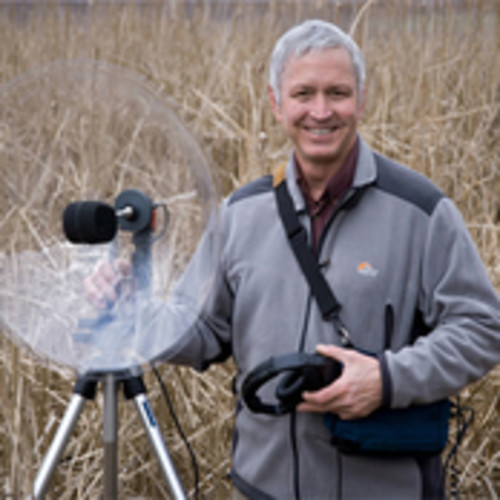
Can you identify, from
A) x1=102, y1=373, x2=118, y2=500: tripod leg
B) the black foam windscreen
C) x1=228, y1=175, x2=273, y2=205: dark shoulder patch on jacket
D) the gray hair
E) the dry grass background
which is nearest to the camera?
the black foam windscreen

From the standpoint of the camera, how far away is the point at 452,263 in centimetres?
142

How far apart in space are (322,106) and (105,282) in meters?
0.65

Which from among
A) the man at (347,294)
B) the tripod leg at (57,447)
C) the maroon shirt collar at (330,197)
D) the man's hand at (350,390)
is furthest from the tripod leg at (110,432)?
the maroon shirt collar at (330,197)

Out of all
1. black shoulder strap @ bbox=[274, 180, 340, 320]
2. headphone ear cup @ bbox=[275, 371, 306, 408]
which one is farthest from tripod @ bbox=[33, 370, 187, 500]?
black shoulder strap @ bbox=[274, 180, 340, 320]

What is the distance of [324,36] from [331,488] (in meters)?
0.97

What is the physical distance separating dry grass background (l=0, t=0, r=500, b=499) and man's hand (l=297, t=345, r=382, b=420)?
79 cm

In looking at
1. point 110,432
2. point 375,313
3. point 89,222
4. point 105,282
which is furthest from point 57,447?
point 375,313

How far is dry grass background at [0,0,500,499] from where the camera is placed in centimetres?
240

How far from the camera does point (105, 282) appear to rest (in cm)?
115

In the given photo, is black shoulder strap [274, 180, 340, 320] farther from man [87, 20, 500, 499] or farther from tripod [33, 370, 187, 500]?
tripod [33, 370, 187, 500]

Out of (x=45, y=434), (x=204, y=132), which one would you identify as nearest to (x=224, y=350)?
(x=45, y=434)

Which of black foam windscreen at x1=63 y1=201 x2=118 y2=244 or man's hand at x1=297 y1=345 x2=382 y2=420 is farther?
man's hand at x1=297 y1=345 x2=382 y2=420

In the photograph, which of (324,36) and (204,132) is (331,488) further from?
(204,132)

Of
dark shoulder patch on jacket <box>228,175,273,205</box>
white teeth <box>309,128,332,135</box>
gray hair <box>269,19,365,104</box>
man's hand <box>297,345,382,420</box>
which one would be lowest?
man's hand <box>297,345,382,420</box>
